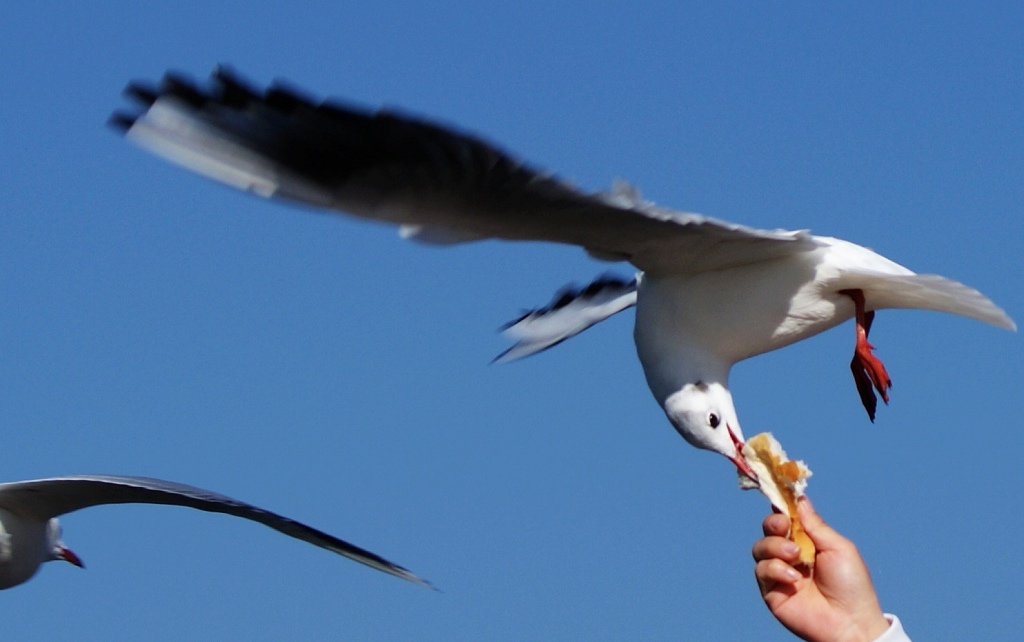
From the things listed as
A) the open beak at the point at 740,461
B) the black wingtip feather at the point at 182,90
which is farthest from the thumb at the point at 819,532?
the black wingtip feather at the point at 182,90

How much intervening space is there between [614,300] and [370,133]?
4.97 ft

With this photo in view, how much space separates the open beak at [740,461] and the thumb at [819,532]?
310 millimetres

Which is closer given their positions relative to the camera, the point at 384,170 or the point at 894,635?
the point at 894,635

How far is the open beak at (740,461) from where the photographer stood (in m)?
A: 3.04

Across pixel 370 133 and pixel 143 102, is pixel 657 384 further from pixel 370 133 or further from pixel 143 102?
pixel 143 102

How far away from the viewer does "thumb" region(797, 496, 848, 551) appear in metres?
2.57

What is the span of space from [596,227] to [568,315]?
1201 millimetres

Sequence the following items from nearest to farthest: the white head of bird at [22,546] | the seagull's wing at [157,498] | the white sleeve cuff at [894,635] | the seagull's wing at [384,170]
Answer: the white sleeve cuff at [894,635] < the seagull's wing at [384,170] < the seagull's wing at [157,498] < the white head of bird at [22,546]

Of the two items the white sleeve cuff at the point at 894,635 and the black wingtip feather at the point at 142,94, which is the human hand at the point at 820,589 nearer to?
the white sleeve cuff at the point at 894,635

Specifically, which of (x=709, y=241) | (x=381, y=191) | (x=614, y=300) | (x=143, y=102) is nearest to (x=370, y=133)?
(x=381, y=191)

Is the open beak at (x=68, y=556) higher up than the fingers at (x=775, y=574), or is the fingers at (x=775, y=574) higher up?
the open beak at (x=68, y=556)

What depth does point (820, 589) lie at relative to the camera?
2.53m

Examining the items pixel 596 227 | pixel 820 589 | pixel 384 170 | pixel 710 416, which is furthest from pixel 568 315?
pixel 820 589

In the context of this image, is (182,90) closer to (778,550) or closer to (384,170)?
(384,170)
